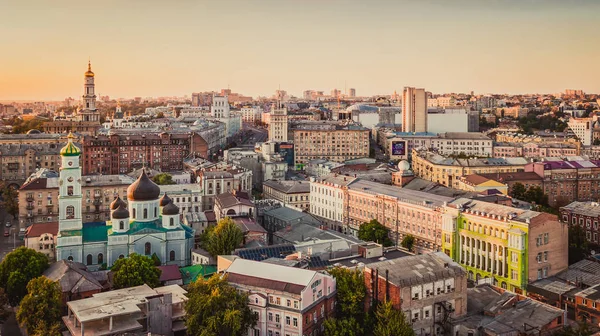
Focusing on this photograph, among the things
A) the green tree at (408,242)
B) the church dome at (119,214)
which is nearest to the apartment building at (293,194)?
→ the green tree at (408,242)

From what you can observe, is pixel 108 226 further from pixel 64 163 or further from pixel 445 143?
pixel 445 143

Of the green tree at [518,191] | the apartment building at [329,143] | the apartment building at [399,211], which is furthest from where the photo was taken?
the apartment building at [329,143]

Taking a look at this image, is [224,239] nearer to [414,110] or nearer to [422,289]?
[422,289]

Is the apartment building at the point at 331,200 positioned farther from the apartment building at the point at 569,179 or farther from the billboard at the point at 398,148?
the billboard at the point at 398,148

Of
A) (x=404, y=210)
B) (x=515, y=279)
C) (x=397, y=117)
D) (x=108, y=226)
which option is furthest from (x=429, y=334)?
(x=397, y=117)

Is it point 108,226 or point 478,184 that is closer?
point 108,226

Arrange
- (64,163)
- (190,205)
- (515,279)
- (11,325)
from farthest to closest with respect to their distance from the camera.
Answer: (190,205) → (64,163) → (515,279) → (11,325)

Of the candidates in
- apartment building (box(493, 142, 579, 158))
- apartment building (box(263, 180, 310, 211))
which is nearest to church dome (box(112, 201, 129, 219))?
apartment building (box(263, 180, 310, 211))
